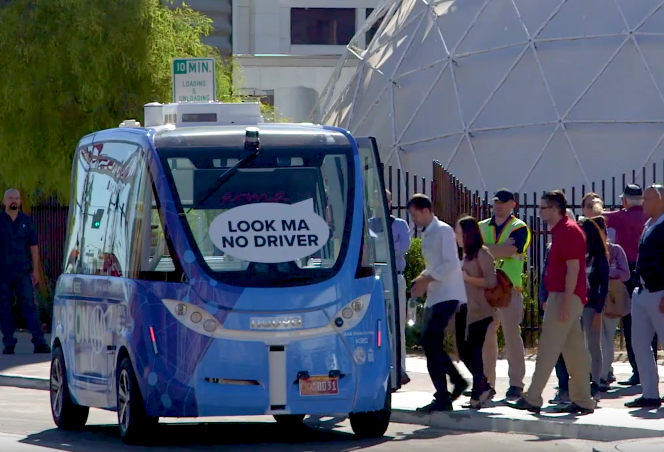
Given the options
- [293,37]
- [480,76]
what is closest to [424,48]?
[480,76]

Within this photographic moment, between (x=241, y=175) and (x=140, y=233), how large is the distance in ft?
2.79

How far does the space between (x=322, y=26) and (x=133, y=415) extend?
150 ft

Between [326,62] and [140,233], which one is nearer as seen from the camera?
[140,233]

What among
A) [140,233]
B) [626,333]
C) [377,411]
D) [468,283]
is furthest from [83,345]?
[626,333]

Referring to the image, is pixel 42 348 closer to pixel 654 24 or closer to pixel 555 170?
pixel 555 170

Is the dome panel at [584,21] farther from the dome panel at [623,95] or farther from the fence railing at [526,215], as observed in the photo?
the fence railing at [526,215]

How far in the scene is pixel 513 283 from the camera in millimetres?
13414

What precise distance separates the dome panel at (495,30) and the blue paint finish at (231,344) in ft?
54.7

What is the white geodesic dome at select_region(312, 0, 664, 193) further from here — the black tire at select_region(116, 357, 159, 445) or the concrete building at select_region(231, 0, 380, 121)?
the concrete building at select_region(231, 0, 380, 121)

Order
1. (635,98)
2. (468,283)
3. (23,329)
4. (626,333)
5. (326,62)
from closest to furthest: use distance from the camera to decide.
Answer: (468,283)
(626,333)
(23,329)
(635,98)
(326,62)

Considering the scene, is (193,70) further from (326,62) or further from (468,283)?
(326,62)

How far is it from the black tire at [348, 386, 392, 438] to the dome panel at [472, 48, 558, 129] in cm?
1529

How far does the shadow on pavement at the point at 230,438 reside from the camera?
→ 10688 mm

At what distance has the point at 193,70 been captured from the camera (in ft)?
52.5
